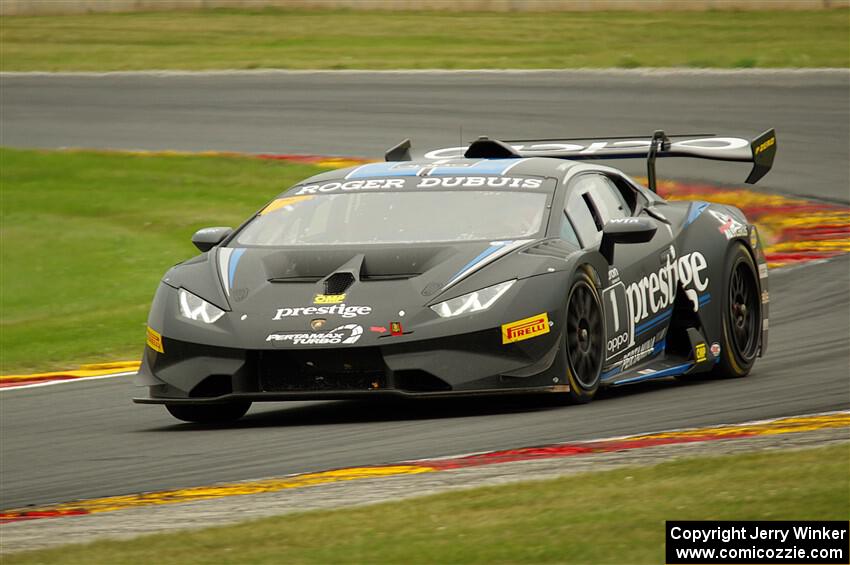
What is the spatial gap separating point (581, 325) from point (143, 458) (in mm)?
2259

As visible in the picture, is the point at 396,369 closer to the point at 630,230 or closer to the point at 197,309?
the point at 197,309

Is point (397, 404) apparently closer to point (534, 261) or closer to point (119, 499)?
point (534, 261)

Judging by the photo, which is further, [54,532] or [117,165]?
[117,165]

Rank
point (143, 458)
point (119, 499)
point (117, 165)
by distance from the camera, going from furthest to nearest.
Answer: point (117, 165)
point (143, 458)
point (119, 499)

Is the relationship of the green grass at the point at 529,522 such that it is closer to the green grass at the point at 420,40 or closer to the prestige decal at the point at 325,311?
the prestige decal at the point at 325,311

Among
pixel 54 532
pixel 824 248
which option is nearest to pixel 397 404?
pixel 54 532

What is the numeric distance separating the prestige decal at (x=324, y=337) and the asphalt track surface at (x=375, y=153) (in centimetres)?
44

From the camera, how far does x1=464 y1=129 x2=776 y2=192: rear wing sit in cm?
1052

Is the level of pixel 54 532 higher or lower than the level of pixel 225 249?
lower

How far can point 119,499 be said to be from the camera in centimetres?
676

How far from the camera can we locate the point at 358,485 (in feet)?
21.8

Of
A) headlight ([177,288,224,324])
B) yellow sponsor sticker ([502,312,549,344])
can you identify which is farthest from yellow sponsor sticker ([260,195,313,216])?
yellow sponsor sticker ([502,312,549,344])

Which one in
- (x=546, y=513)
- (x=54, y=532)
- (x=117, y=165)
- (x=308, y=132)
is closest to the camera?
(x=546, y=513)

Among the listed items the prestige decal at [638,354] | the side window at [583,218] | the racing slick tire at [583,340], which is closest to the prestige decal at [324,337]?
the racing slick tire at [583,340]
